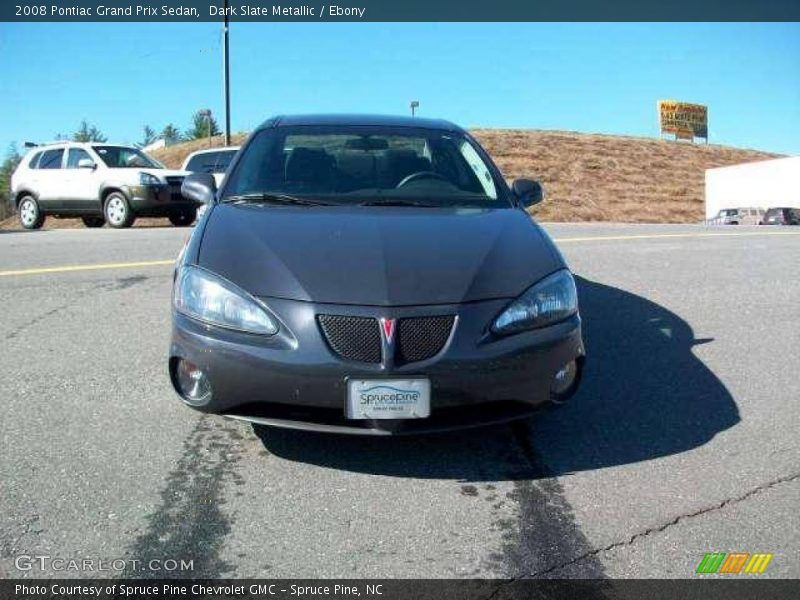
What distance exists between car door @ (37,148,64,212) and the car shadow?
14.1 m

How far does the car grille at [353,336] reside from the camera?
123 inches

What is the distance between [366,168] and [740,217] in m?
35.9

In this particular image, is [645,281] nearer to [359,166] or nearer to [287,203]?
[359,166]

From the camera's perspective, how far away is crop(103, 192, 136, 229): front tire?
50.6 feet

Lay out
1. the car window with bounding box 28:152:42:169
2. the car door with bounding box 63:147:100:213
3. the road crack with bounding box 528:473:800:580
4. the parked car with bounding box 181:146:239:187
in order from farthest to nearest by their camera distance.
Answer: the parked car with bounding box 181:146:239:187
the car window with bounding box 28:152:42:169
the car door with bounding box 63:147:100:213
the road crack with bounding box 528:473:800:580

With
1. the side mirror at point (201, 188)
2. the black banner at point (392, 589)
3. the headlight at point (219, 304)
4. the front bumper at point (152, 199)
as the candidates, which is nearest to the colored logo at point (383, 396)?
the headlight at point (219, 304)

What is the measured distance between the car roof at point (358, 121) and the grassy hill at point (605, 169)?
31.2 metres

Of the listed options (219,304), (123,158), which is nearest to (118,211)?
(123,158)

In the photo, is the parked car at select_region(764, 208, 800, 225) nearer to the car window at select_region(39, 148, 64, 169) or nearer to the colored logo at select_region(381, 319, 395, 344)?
the car window at select_region(39, 148, 64, 169)

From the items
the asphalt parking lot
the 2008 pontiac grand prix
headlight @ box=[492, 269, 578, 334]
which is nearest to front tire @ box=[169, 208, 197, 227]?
the asphalt parking lot

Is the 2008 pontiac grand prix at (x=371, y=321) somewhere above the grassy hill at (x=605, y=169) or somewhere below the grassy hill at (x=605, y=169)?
below

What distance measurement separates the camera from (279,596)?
253cm

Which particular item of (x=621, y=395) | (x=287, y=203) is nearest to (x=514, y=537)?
(x=621, y=395)

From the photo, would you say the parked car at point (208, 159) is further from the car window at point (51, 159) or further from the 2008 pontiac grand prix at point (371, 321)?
the 2008 pontiac grand prix at point (371, 321)
